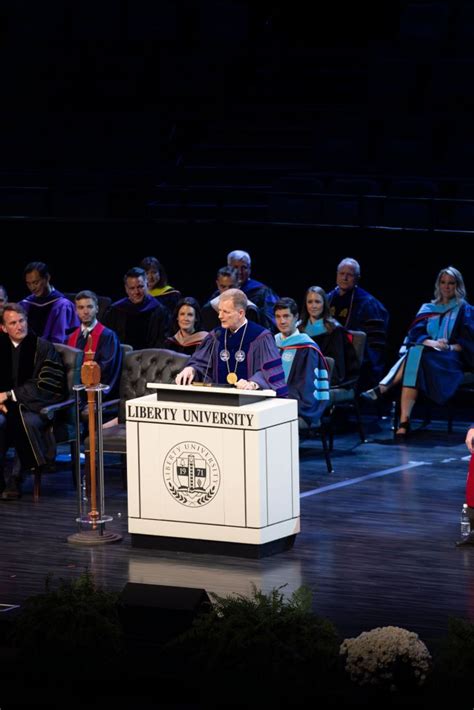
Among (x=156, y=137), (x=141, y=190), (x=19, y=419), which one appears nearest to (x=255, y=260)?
(x=141, y=190)

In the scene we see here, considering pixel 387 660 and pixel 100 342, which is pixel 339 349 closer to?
pixel 100 342

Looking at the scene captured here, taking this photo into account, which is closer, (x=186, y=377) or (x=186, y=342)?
(x=186, y=377)

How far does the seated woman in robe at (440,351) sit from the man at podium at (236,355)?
2.98m

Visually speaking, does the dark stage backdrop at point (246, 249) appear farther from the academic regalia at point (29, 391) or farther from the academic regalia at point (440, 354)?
the academic regalia at point (29, 391)

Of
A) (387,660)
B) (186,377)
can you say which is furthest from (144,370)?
(387,660)

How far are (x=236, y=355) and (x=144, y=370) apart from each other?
131 cm

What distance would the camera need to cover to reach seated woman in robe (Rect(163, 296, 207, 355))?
10805 millimetres

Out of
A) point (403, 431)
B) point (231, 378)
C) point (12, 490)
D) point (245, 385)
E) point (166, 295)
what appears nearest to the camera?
point (245, 385)

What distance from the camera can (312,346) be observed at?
10445mm

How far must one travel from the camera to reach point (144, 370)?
9.78m

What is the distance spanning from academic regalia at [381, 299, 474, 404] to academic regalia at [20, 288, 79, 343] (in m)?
2.73

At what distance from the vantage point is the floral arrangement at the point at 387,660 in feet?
15.5

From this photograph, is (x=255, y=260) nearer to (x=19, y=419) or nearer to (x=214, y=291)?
(x=214, y=291)

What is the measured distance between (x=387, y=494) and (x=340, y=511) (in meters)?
0.56
